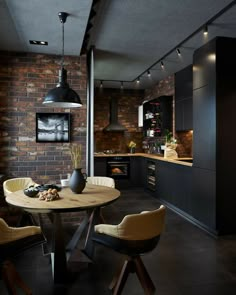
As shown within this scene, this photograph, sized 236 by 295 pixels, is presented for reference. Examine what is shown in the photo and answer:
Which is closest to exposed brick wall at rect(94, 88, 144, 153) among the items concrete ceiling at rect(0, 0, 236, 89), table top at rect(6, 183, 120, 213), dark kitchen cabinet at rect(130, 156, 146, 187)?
dark kitchen cabinet at rect(130, 156, 146, 187)

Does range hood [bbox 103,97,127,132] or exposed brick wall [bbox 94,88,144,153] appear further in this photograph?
exposed brick wall [bbox 94,88,144,153]

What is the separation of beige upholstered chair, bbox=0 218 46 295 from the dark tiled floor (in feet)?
1.14

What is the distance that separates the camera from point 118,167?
6.77 meters

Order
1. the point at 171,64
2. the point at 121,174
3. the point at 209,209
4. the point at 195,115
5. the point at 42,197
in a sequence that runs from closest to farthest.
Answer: the point at 42,197 → the point at 209,209 → the point at 195,115 → the point at 171,64 → the point at 121,174

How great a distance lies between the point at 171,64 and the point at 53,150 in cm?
295

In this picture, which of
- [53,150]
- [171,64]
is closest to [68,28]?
[53,150]

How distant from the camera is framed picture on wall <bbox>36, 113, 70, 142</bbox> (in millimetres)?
4113

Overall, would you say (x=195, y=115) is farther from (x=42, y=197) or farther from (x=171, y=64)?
(x=42, y=197)

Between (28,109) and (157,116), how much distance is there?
11.4 ft

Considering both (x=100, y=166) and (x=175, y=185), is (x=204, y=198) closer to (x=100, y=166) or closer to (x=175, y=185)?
(x=175, y=185)

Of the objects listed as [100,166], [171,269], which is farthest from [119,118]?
[171,269]

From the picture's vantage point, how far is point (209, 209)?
11.8 ft

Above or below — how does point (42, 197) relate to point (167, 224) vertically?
above

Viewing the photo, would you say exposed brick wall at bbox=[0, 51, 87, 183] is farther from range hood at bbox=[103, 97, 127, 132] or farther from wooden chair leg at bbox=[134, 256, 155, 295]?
range hood at bbox=[103, 97, 127, 132]
